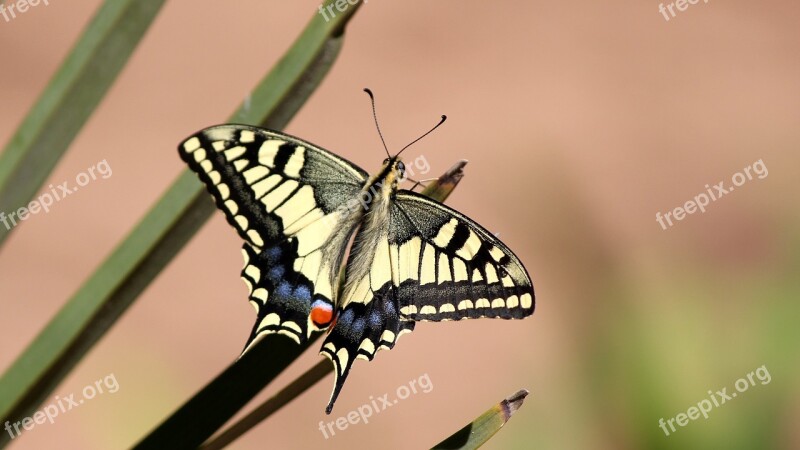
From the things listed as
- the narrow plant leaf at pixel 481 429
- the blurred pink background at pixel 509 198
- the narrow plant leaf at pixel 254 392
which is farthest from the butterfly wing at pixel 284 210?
the blurred pink background at pixel 509 198

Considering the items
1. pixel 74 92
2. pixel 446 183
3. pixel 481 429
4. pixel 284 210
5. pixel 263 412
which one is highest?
pixel 74 92

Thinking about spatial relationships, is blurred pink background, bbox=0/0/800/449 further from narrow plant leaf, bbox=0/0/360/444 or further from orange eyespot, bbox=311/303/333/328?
narrow plant leaf, bbox=0/0/360/444

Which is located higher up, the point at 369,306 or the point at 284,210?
the point at 284,210

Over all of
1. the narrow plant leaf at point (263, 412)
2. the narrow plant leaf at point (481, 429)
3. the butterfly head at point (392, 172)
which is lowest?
the narrow plant leaf at point (481, 429)

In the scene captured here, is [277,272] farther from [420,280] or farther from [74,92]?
[74,92]

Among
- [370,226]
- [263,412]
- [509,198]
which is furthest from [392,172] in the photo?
[509,198]

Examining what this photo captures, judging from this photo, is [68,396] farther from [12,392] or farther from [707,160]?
[707,160]

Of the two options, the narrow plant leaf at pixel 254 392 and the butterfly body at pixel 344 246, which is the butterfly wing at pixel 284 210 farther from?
the narrow plant leaf at pixel 254 392

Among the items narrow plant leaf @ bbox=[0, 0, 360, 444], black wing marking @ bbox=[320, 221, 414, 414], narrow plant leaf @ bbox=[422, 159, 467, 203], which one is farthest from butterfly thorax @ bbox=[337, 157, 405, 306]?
narrow plant leaf @ bbox=[0, 0, 360, 444]
